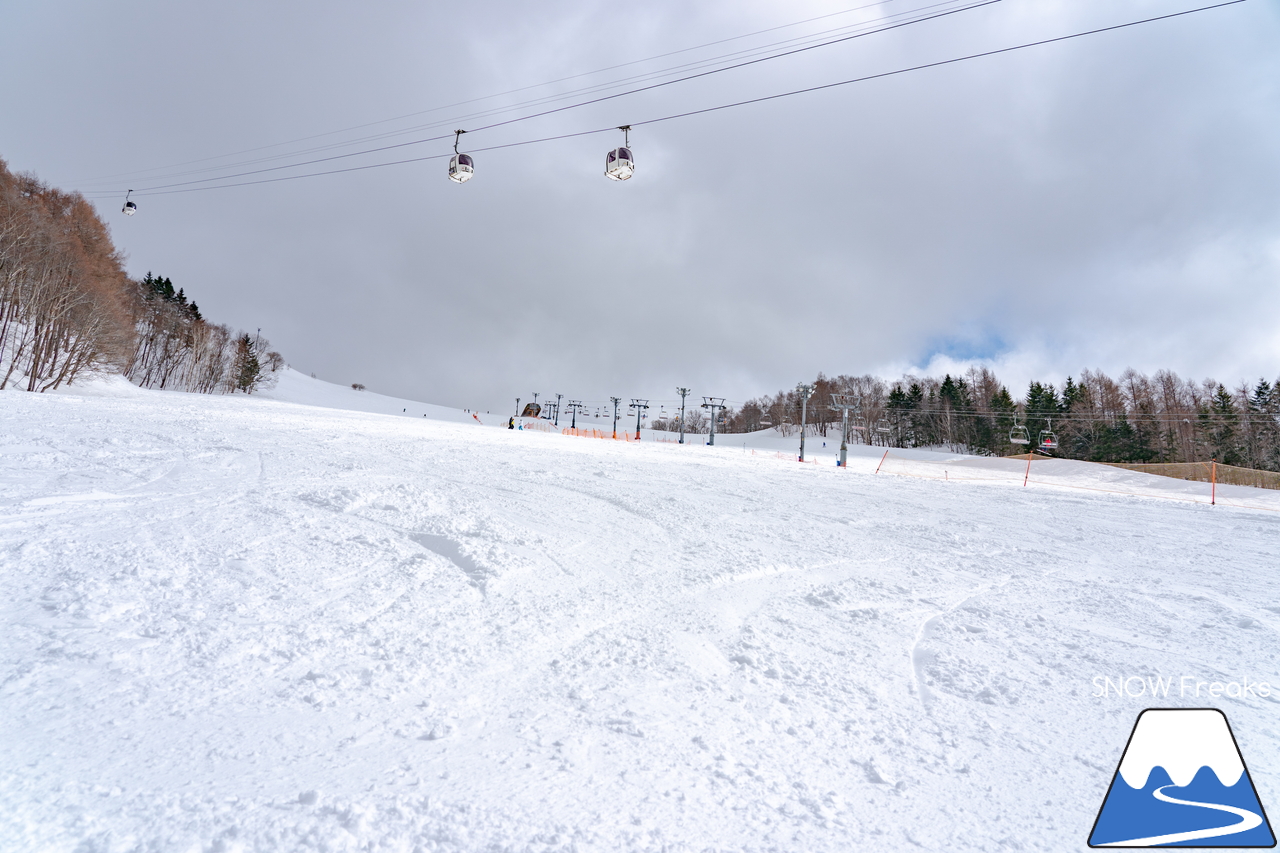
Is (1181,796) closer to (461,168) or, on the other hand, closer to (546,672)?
(546,672)

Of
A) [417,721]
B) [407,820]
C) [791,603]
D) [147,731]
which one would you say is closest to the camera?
[407,820]

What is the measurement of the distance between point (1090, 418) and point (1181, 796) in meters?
65.7

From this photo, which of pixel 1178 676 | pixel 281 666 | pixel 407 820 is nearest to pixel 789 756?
pixel 407 820

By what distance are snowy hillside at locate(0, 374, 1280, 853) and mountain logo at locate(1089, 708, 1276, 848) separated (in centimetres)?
12

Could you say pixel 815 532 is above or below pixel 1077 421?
below

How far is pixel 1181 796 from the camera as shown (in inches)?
82.0

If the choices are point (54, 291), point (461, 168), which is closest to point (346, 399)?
point (54, 291)

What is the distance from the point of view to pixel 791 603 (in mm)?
4215

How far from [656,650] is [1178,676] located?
10.9ft

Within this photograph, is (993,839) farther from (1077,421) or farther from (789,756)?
(1077,421)

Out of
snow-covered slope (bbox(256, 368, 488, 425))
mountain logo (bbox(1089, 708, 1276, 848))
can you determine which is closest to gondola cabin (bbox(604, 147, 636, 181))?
mountain logo (bbox(1089, 708, 1276, 848))

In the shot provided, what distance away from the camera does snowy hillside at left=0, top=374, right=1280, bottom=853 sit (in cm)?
186

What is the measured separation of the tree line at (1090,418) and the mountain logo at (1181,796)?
34500mm

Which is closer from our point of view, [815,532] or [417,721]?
[417,721]
